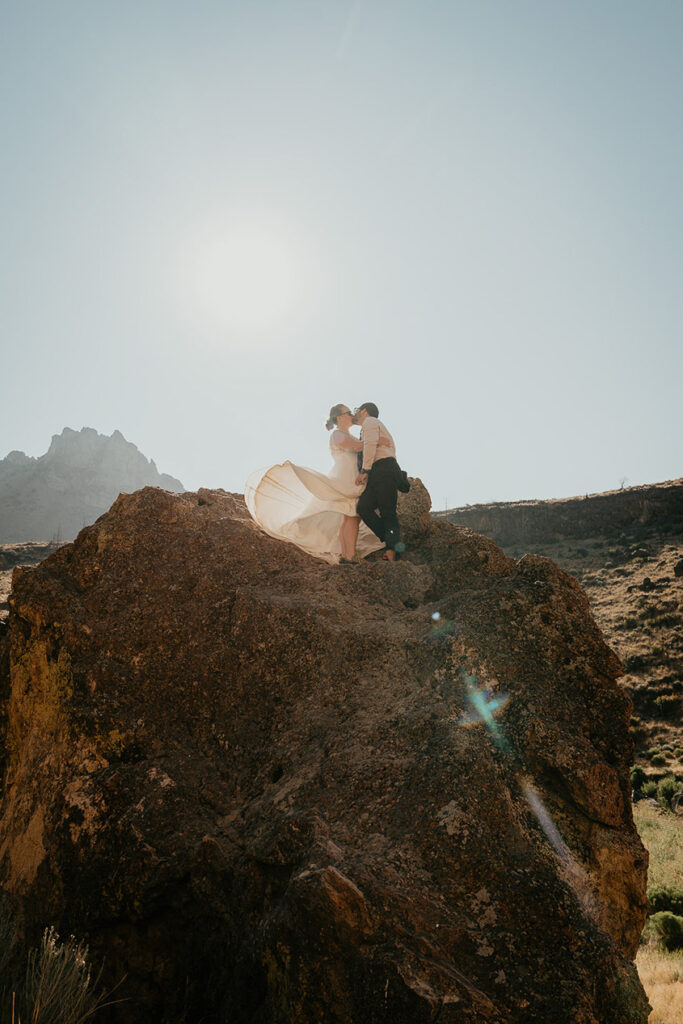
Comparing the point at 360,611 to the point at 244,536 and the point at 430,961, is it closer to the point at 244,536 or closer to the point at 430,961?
the point at 244,536

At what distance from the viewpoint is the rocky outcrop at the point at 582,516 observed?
121 ft

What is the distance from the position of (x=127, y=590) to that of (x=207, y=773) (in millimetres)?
1593

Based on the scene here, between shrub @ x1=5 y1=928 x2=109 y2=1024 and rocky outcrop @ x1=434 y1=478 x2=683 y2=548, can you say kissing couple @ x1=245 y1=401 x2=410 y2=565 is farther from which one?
rocky outcrop @ x1=434 y1=478 x2=683 y2=548

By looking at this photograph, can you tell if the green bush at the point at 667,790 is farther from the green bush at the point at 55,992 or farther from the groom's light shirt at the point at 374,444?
the green bush at the point at 55,992

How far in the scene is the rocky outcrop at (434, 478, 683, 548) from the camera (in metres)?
36.8

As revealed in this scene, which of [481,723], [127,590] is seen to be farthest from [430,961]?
[127,590]

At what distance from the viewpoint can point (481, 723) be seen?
11.0ft

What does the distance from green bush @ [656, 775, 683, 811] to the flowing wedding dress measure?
13666mm

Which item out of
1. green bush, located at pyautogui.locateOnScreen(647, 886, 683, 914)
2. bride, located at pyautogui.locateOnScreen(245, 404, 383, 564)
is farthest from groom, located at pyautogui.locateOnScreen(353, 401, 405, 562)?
green bush, located at pyautogui.locateOnScreen(647, 886, 683, 914)

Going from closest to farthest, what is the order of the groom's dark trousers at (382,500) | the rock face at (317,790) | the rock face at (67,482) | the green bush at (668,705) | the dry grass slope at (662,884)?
the rock face at (317,790), the groom's dark trousers at (382,500), the dry grass slope at (662,884), the green bush at (668,705), the rock face at (67,482)

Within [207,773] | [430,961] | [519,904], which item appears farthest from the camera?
[207,773]

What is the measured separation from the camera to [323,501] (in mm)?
6809

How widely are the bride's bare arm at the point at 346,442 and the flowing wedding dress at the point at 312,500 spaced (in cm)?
3

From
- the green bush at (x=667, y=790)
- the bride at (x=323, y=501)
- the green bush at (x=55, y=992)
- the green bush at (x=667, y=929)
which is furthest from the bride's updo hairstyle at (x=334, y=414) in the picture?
the green bush at (x=667, y=790)
